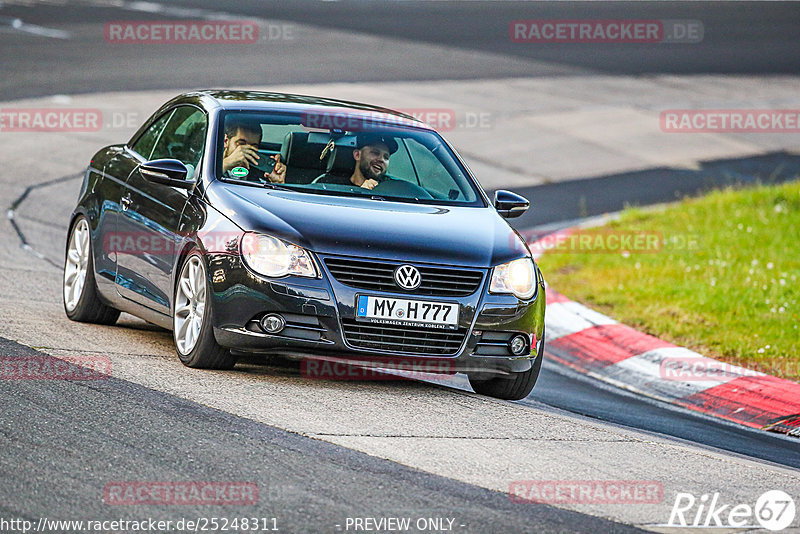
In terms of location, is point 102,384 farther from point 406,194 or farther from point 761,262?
point 761,262

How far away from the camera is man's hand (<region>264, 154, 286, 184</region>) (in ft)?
26.3

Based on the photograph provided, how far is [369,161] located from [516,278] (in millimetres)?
1320

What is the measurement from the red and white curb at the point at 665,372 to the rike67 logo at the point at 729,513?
2729 mm

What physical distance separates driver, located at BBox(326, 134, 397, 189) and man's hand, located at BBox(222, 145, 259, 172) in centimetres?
49

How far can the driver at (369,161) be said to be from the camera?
8.15m

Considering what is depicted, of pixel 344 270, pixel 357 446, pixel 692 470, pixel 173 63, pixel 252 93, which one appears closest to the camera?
pixel 357 446

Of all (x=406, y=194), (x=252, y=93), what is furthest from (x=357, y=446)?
(x=252, y=93)

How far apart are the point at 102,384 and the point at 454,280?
195cm

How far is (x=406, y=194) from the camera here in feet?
27.0

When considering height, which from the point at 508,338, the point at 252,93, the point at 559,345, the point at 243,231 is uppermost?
the point at 252,93

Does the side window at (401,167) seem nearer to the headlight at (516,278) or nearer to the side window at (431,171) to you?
the side window at (431,171)

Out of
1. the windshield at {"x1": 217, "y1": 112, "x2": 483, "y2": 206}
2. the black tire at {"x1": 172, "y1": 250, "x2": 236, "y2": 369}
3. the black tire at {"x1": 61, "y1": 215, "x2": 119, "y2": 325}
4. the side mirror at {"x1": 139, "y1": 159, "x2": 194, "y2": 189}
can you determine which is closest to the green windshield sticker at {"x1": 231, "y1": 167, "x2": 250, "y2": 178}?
the windshield at {"x1": 217, "y1": 112, "x2": 483, "y2": 206}

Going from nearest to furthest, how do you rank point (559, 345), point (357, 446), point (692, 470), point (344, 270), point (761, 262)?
point (357, 446) < point (692, 470) < point (344, 270) < point (559, 345) < point (761, 262)

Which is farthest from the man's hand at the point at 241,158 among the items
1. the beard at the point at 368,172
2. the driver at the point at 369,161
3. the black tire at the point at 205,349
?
the black tire at the point at 205,349
